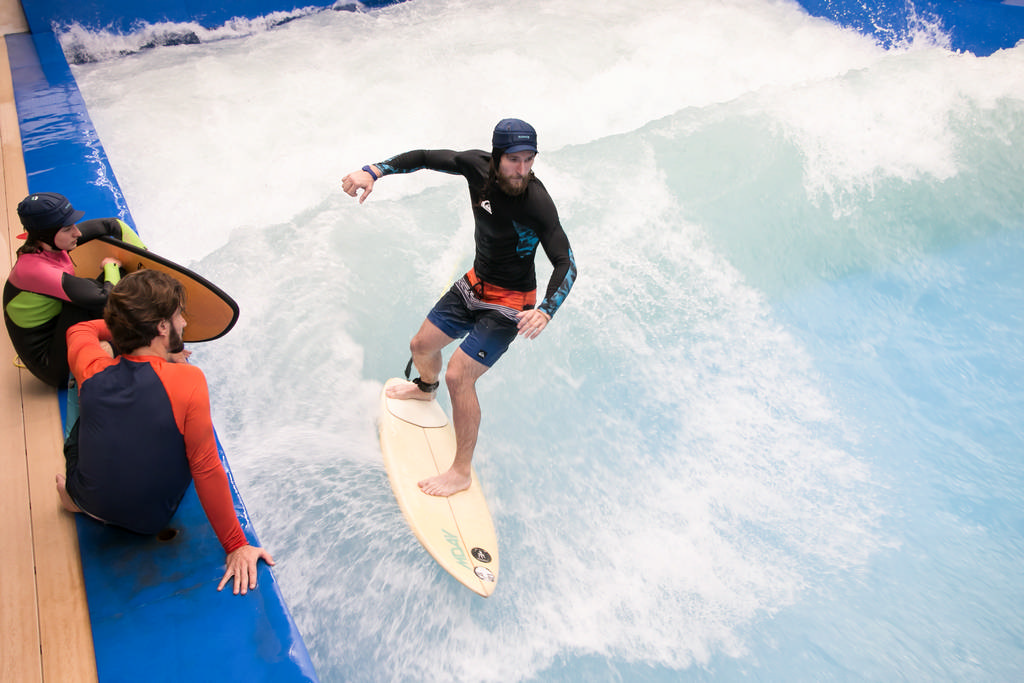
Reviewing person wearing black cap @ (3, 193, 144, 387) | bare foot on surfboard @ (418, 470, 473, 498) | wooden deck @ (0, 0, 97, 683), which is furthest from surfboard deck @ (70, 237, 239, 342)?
bare foot on surfboard @ (418, 470, 473, 498)

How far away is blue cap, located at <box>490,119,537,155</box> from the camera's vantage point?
2.32m

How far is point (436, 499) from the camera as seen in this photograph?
2666 millimetres

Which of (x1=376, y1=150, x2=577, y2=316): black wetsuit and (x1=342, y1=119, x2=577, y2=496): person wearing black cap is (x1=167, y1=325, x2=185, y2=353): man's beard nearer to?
(x1=342, y1=119, x2=577, y2=496): person wearing black cap

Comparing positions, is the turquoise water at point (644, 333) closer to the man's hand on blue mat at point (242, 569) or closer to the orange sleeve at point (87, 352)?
the man's hand on blue mat at point (242, 569)

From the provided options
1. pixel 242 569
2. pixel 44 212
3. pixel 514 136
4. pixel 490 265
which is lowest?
pixel 242 569

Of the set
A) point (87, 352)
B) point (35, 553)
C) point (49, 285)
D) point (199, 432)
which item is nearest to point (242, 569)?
point (199, 432)

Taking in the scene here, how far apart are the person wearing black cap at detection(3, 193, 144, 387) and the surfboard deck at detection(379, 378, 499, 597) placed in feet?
3.90

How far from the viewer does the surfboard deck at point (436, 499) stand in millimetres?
2412

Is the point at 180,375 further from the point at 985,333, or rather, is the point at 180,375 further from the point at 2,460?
the point at 985,333

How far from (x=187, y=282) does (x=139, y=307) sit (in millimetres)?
521

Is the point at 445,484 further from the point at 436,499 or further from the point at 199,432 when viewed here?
the point at 199,432

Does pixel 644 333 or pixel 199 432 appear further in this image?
pixel 644 333

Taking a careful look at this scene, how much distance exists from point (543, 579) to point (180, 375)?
162 centimetres

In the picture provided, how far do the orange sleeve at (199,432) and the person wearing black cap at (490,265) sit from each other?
91cm
